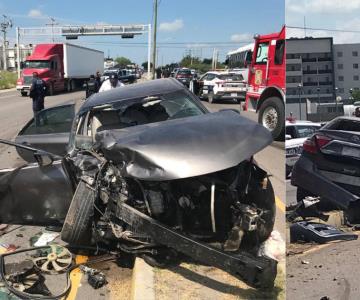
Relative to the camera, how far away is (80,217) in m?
4.51

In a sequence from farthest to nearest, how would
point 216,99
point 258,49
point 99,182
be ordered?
point 216,99 → point 258,49 → point 99,182

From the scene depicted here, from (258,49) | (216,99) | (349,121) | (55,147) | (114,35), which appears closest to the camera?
(349,121)

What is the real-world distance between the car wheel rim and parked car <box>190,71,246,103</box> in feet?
74.2

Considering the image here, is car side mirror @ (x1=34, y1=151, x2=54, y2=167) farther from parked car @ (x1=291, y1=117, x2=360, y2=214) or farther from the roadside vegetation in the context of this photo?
the roadside vegetation

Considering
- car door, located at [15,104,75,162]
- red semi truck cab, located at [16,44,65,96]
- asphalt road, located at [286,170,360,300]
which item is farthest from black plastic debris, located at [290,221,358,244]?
red semi truck cab, located at [16,44,65,96]

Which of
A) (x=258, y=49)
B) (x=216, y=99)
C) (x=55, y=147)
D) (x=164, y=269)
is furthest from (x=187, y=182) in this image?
(x=216, y=99)

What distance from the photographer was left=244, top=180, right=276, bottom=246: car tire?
12.8ft

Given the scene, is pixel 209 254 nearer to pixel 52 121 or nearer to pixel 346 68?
pixel 346 68

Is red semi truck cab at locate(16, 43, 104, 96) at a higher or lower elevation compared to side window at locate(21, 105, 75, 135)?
higher

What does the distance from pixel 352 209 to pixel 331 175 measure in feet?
0.44

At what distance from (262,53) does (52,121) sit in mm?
7595

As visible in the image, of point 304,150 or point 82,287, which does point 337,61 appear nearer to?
point 304,150

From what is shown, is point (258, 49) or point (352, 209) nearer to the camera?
point (352, 209)

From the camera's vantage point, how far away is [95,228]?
4539mm
